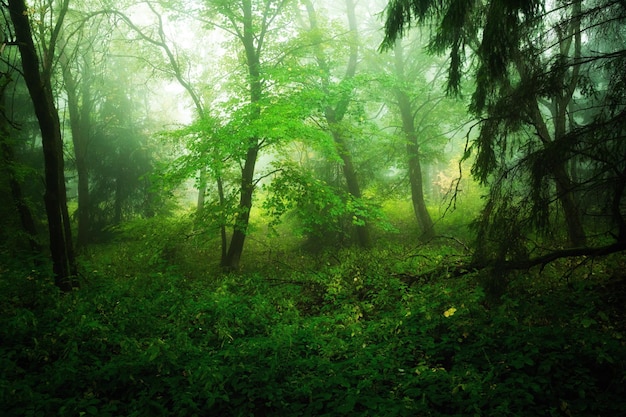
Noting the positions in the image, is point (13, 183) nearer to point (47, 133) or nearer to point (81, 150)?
point (47, 133)

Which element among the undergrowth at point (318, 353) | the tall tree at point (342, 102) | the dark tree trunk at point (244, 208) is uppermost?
the tall tree at point (342, 102)

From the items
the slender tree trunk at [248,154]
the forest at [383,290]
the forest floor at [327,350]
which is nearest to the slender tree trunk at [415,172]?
the forest at [383,290]

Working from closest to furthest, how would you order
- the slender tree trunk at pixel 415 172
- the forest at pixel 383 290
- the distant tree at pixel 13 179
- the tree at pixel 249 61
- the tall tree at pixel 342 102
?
1. the forest at pixel 383 290
2. the distant tree at pixel 13 179
3. the tree at pixel 249 61
4. the tall tree at pixel 342 102
5. the slender tree trunk at pixel 415 172

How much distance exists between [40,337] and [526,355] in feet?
20.7

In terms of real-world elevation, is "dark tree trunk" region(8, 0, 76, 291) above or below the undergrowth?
above

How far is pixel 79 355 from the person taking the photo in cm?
443

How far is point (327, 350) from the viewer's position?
15.6ft

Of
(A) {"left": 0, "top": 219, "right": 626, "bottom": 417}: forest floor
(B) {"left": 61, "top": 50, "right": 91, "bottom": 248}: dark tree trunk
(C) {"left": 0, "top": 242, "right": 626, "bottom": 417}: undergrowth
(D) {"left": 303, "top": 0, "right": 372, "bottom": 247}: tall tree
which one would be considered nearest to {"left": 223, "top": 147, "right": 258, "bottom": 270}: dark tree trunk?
(D) {"left": 303, "top": 0, "right": 372, "bottom": 247}: tall tree

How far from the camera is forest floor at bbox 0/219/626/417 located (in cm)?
342

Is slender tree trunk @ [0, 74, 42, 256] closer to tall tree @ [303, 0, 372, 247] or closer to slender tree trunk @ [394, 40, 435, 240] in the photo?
tall tree @ [303, 0, 372, 247]

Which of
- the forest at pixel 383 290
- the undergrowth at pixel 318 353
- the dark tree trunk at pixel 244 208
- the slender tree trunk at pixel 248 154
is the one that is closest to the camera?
the undergrowth at pixel 318 353

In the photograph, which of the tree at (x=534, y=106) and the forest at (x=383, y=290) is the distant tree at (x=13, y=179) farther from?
the tree at (x=534, y=106)

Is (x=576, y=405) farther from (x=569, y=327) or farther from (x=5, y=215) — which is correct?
(x=5, y=215)

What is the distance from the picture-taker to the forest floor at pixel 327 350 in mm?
3416
